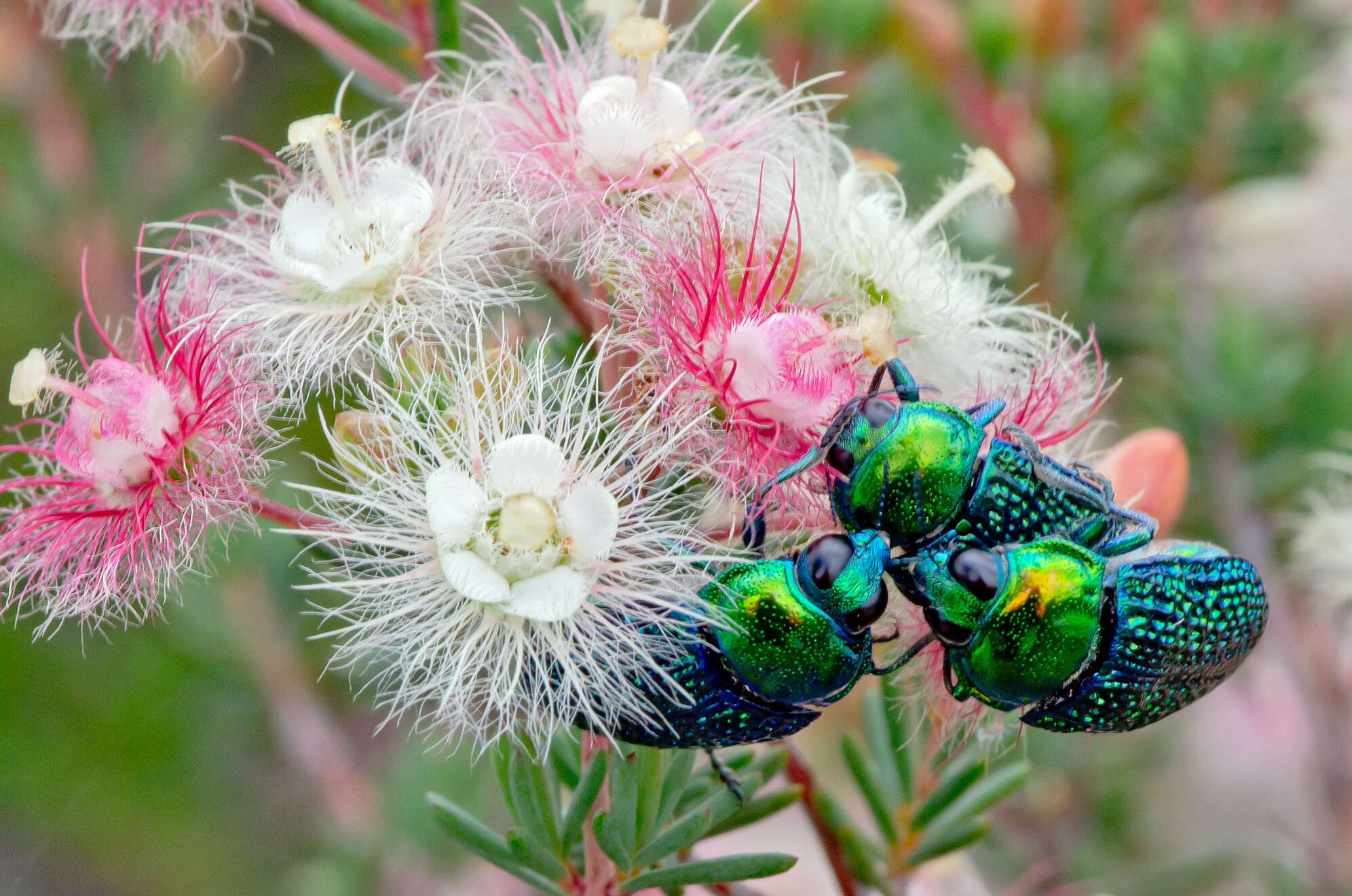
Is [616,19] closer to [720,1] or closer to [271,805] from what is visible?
[720,1]

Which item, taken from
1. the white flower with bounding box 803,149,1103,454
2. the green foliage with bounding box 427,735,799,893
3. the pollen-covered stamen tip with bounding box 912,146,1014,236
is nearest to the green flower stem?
the green foliage with bounding box 427,735,799,893

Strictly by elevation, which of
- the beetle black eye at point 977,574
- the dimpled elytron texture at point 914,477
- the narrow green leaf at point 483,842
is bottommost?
the narrow green leaf at point 483,842

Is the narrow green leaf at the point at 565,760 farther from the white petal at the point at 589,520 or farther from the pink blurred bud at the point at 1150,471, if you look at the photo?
the pink blurred bud at the point at 1150,471

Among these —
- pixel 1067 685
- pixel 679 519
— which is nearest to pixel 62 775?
pixel 679 519

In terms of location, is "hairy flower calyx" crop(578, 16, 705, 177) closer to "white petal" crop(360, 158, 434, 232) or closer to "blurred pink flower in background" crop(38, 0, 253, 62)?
"white petal" crop(360, 158, 434, 232)

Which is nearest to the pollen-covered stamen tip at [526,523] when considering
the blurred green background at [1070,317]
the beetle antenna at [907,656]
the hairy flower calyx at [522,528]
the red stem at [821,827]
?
the hairy flower calyx at [522,528]

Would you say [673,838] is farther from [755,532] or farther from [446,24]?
[446,24]
